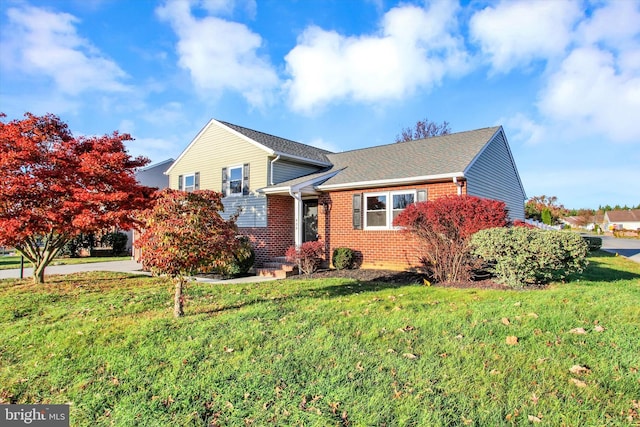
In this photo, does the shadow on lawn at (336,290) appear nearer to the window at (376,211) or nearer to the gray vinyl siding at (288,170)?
the window at (376,211)

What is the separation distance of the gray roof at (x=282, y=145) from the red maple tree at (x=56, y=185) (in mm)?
5531

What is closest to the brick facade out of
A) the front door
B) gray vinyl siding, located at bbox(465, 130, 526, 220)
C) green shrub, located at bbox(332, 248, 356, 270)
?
green shrub, located at bbox(332, 248, 356, 270)

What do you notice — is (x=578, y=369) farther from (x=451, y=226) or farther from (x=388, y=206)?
(x=388, y=206)

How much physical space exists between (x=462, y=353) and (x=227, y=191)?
12.8m

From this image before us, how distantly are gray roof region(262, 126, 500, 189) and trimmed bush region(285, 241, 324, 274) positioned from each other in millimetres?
2394

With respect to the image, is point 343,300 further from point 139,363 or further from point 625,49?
point 625,49

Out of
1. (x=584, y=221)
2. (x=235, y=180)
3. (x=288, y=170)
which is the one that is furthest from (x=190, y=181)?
(x=584, y=221)

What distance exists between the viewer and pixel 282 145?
15211 millimetres

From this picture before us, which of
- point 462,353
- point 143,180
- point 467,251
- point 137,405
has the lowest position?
point 137,405

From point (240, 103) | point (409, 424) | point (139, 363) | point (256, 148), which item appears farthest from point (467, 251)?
point (240, 103)

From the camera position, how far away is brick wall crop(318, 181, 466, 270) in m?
10.7

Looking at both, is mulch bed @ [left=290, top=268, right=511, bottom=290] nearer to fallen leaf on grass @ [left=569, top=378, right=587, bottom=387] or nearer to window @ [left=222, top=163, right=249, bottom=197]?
fallen leaf on grass @ [left=569, top=378, right=587, bottom=387]

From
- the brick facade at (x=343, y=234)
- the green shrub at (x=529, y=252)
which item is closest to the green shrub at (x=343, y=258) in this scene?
the brick facade at (x=343, y=234)

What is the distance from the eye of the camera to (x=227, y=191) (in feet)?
48.9
